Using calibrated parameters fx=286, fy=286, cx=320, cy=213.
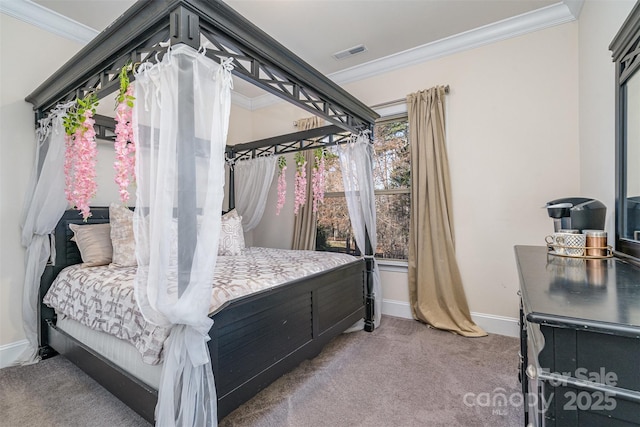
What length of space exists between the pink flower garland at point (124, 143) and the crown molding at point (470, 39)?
109 inches

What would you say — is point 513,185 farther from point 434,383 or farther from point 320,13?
point 320,13

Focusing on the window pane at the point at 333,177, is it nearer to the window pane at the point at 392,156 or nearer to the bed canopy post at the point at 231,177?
the window pane at the point at 392,156

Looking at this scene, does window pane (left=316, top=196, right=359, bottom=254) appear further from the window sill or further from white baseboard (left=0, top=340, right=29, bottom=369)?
white baseboard (left=0, top=340, right=29, bottom=369)

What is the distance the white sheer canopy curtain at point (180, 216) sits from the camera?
1.31 metres

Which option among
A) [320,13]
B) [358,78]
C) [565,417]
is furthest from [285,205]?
[565,417]

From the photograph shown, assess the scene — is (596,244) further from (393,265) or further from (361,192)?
(393,265)

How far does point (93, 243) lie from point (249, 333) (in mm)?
1766

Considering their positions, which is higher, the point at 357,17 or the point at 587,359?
the point at 357,17

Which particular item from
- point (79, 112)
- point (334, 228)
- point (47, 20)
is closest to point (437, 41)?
point (334, 228)

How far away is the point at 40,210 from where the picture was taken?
7.70ft

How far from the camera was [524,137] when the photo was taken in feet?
9.09

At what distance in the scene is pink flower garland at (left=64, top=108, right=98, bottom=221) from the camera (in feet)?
6.68

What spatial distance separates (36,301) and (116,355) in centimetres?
133

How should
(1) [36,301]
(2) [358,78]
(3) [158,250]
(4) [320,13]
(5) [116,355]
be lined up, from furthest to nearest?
1. (2) [358,78]
2. (4) [320,13]
3. (1) [36,301]
4. (5) [116,355]
5. (3) [158,250]
